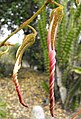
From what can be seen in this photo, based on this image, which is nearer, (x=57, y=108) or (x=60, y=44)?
(x=60, y=44)

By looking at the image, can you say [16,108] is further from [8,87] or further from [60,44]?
[60,44]

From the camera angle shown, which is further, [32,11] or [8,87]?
[32,11]

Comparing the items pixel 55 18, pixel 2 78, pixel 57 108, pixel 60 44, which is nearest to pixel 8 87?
pixel 2 78

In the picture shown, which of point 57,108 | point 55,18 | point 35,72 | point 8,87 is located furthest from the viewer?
point 35,72

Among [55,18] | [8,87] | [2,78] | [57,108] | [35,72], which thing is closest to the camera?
[55,18]

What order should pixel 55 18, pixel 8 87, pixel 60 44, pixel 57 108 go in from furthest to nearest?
1. pixel 8 87
2. pixel 57 108
3. pixel 60 44
4. pixel 55 18

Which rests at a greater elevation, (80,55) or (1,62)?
(80,55)

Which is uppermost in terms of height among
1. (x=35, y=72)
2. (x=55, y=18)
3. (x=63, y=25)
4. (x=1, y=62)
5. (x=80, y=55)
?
(x=55, y=18)

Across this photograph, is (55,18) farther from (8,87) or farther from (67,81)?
(8,87)

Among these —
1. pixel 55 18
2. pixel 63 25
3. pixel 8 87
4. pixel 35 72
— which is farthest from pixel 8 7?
pixel 55 18
